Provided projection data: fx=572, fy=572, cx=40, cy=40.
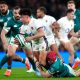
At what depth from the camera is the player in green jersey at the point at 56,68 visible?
12211 millimetres

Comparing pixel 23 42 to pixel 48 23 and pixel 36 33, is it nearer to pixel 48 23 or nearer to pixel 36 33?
pixel 36 33

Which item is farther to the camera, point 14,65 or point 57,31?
point 14,65

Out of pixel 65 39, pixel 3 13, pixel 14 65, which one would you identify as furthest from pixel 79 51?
pixel 3 13

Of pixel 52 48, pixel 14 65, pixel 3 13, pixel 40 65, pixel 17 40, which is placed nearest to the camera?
pixel 40 65

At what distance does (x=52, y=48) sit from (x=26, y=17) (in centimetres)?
302

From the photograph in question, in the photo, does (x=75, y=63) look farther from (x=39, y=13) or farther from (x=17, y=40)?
(x=17, y=40)

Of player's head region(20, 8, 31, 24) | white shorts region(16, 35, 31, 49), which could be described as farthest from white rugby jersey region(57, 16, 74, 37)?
player's head region(20, 8, 31, 24)

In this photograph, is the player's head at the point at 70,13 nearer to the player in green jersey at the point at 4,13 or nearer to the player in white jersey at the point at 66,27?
the player in white jersey at the point at 66,27

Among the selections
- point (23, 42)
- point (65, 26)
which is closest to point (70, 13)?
point (65, 26)

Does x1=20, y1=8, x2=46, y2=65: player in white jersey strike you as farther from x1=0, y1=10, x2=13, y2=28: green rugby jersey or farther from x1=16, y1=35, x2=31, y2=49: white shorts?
x1=0, y1=10, x2=13, y2=28: green rugby jersey

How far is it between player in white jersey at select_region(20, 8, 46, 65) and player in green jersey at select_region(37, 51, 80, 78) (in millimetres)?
800

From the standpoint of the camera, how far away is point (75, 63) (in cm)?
1608

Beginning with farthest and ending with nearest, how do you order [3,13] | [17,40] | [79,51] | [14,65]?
[79,51], [14,65], [3,13], [17,40]

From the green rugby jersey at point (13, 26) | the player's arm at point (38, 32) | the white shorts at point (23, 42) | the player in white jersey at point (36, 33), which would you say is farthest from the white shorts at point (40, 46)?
the player's arm at point (38, 32)
